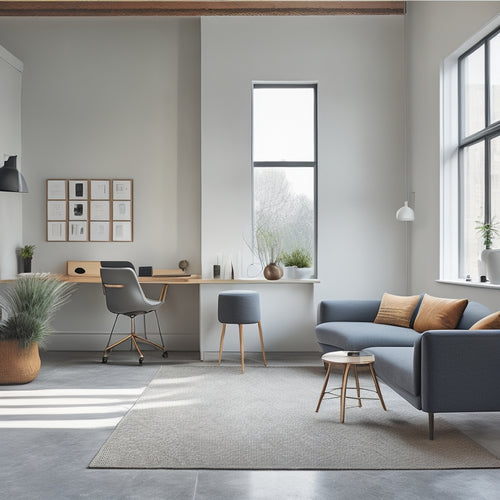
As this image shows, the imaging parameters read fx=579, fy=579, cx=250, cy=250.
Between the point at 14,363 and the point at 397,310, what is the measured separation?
139 inches

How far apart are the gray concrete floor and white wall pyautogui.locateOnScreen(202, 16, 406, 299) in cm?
271

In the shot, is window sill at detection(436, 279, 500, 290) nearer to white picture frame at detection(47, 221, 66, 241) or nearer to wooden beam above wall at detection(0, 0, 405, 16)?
wooden beam above wall at detection(0, 0, 405, 16)

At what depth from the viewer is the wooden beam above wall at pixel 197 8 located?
6.52 meters

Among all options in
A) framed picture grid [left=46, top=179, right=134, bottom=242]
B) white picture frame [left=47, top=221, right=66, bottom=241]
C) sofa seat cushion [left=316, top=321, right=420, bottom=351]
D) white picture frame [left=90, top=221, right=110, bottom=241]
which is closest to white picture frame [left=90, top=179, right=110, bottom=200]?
framed picture grid [left=46, top=179, right=134, bottom=242]

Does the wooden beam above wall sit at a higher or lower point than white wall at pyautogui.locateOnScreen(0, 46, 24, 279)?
higher

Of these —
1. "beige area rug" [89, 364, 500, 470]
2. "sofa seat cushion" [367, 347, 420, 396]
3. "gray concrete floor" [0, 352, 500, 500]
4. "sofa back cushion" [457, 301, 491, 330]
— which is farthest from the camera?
"sofa back cushion" [457, 301, 491, 330]

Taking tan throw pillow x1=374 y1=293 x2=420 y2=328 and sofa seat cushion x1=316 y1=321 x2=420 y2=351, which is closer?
sofa seat cushion x1=316 y1=321 x2=420 y2=351

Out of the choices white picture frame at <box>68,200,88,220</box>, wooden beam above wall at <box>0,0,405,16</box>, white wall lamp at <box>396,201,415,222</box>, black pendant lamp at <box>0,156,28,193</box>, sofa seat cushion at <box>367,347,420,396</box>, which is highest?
wooden beam above wall at <box>0,0,405,16</box>

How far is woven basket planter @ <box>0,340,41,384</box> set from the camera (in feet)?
16.6

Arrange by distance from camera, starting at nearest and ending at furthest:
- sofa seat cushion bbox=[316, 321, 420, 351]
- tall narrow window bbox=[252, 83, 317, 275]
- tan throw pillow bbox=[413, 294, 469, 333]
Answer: tan throw pillow bbox=[413, 294, 469, 333], sofa seat cushion bbox=[316, 321, 420, 351], tall narrow window bbox=[252, 83, 317, 275]

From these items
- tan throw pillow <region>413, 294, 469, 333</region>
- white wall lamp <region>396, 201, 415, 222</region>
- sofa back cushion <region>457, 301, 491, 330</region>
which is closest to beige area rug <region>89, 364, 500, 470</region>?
tan throw pillow <region>413, 294, 469, 333</region>

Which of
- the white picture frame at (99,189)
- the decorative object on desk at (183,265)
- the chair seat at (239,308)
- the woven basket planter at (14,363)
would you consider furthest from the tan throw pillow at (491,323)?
the white picture frame at (99,189)

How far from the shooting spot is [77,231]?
700 centimetres

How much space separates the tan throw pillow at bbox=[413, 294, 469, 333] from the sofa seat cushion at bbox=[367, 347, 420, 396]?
1.93 ft
